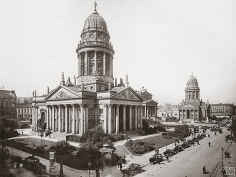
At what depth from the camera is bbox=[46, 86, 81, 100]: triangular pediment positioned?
39.0 m

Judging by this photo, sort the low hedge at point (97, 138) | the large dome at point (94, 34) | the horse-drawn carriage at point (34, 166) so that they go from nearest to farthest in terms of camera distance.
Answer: the horse-drawn carriage at point (34, 166) → the low hedge at point (97, 138) → the large dome at point (94, 34)

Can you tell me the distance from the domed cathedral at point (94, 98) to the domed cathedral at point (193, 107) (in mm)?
50882

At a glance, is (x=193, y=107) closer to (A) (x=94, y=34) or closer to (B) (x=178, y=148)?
(A) (x=94, y=34)

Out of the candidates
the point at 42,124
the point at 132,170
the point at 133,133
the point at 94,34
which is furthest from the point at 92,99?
the point at 132,170

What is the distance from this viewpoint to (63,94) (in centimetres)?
4109

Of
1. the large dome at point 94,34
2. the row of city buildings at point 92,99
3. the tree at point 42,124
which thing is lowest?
the tree at point 42,124

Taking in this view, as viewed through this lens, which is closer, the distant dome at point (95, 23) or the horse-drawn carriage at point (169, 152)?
the horse-drawn carriage at point (169, 152)

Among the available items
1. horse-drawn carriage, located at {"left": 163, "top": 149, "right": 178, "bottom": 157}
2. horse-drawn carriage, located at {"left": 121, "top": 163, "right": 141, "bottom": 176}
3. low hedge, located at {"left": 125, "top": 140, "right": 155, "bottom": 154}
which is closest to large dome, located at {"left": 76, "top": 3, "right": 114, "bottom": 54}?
low hedge, located at {"left": 125, "top": 140, "right": 155, "bottom": 154}

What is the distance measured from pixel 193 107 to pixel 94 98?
221ft

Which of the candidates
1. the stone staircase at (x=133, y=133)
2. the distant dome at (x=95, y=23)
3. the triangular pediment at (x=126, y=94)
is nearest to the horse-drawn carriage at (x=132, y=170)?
the triangular pediment at (x=126, y=94)

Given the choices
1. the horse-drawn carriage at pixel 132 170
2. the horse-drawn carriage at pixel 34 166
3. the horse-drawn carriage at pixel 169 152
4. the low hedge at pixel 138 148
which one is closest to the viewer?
the horse-drawn carriage at pixel 132 170

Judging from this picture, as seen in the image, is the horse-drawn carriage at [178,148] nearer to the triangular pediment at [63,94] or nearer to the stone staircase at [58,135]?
the triangular pediment at [63,94]

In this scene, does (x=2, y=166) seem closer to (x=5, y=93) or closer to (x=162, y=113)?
(x=5, y=93)

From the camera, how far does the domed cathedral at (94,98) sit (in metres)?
38.9
